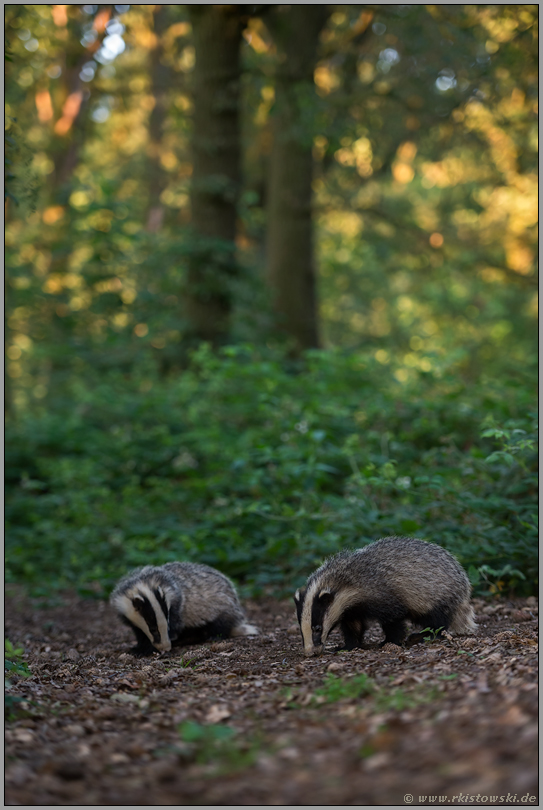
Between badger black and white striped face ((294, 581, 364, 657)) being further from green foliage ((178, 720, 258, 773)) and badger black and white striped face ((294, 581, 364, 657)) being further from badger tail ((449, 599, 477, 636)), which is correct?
green foliage ((178, 720, 258, 773))

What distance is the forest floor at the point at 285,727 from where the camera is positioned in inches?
117

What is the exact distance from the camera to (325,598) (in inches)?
222

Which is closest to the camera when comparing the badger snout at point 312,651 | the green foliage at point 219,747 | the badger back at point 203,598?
the green foliage at point 219,747

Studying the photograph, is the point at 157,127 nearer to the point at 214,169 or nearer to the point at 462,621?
the point at 214,169

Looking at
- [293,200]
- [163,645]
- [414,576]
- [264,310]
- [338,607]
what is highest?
[293,200]

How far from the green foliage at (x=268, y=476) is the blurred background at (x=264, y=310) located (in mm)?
49

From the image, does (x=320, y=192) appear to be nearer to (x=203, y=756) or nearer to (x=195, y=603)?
(x=195, y=603)

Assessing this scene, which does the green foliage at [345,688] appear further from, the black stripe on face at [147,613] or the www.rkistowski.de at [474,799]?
the black stripe on face at [147,613]

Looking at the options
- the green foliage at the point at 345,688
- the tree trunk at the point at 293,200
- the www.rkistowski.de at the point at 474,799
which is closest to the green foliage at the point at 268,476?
the green foliage at the point at 345,688

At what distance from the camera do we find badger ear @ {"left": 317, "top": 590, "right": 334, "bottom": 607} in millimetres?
5613

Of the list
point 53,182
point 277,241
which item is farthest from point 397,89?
point 53,182

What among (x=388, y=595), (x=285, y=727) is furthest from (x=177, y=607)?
(x=285, y=727)

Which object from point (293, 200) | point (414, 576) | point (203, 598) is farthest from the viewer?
point (293, 200)

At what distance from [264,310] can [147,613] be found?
379 inches
